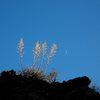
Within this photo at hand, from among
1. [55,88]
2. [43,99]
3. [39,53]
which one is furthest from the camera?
[39,53]

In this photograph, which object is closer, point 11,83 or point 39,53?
point 11,83

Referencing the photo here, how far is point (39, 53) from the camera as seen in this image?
24.0 meters

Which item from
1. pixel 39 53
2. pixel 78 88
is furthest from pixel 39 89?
pixel 39 53

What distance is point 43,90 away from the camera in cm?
956

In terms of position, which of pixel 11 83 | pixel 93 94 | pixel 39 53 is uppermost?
pixel 39 53

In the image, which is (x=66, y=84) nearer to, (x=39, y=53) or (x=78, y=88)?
(x=78, y=88)

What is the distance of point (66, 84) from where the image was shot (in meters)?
9.66

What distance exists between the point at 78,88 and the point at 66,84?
43 cm

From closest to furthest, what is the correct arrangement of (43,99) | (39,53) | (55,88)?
(43,99)
(55,88)
(39,53)

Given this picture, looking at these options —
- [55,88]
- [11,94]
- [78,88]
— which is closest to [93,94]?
[78,88]

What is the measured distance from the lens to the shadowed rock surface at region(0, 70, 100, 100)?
905 centimetres

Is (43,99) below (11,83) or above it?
below

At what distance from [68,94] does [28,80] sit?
4.74 feet

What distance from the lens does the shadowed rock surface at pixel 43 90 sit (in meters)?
9.05
